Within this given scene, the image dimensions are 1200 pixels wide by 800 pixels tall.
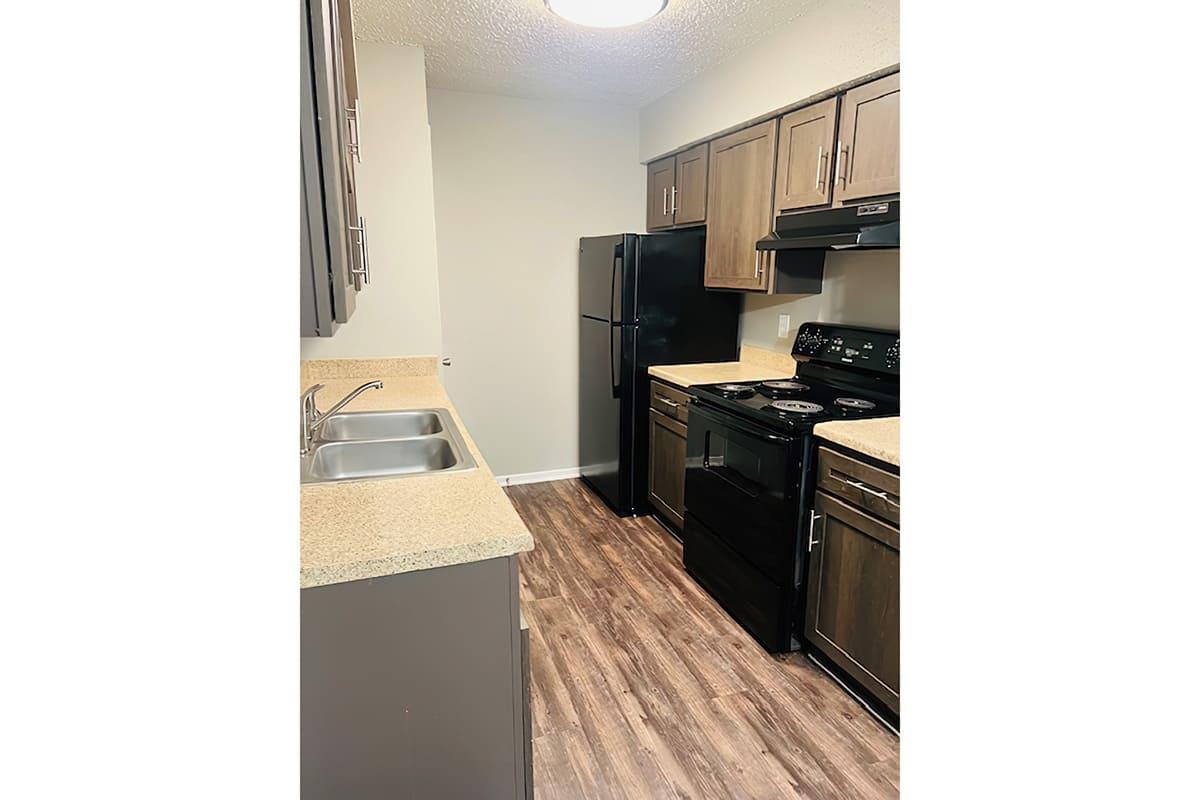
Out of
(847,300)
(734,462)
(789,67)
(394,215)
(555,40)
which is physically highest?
(555,40)

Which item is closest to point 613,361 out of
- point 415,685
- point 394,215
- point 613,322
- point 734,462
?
point 613,322

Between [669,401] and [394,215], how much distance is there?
154 cm

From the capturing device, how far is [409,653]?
3.90ft

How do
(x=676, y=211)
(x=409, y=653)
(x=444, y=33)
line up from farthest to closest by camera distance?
(x=676, y=211)
(x=444, y=33)
(x=409, y=653)

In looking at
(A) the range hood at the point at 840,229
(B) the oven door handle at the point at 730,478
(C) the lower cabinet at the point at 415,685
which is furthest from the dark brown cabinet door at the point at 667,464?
(C) the lower cabinet at the point at 415,685

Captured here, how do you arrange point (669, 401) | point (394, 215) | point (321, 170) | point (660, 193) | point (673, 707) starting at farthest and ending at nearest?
point (660, 193) → point (669, 401) → point (394, 215) → point (673, 707) → point (321, 170)

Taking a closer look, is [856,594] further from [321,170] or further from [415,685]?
[321,170]

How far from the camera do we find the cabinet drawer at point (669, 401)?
10.1 ft

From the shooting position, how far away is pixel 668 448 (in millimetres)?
3250

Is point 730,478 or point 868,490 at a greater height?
point 868,490
